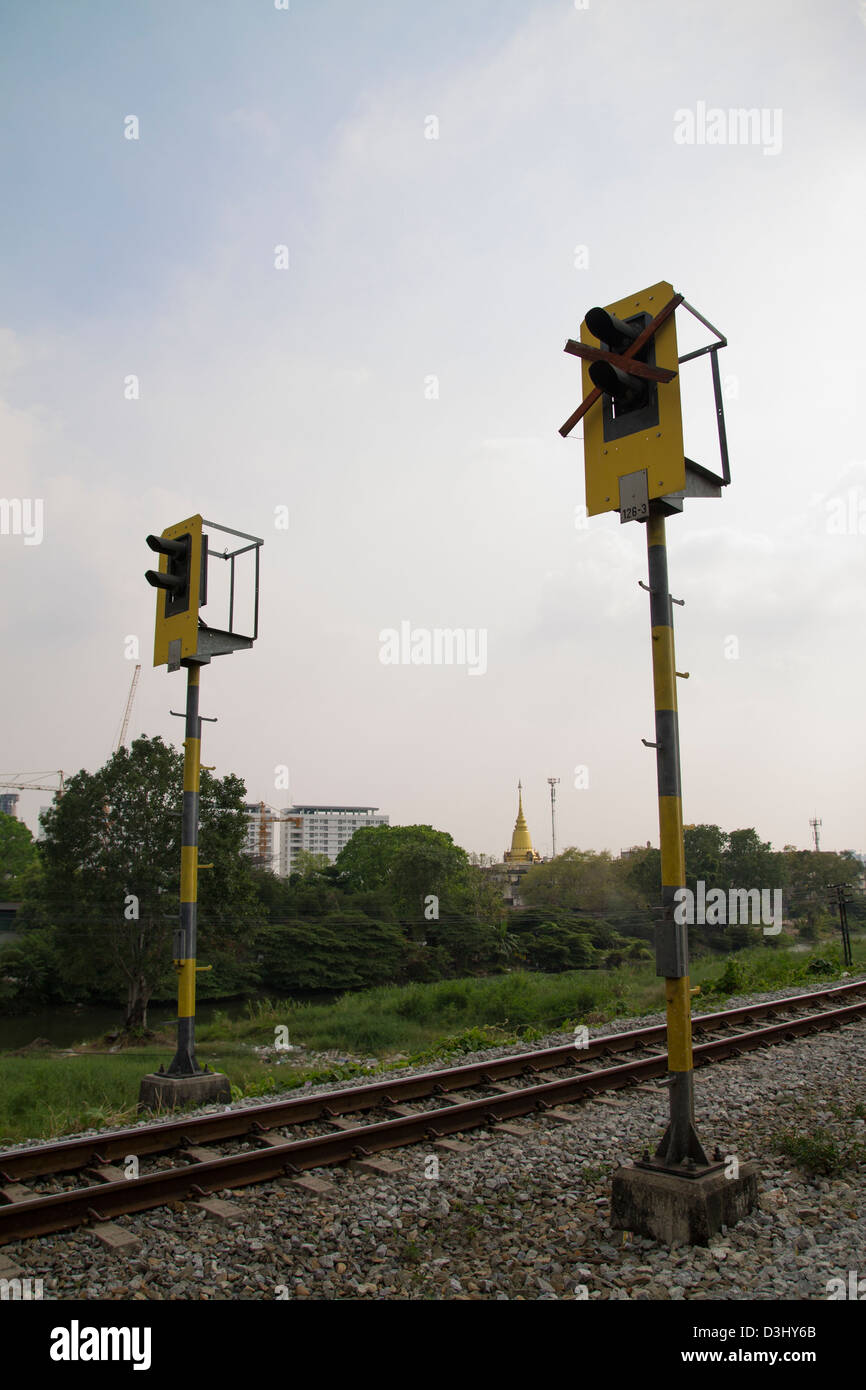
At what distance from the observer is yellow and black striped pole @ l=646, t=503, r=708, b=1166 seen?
507cm

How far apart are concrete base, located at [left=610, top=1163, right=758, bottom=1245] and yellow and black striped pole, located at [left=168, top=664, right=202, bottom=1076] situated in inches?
213

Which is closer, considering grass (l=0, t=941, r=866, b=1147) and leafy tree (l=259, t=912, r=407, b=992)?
grass (l=0, t=941, r=866, b=1147)

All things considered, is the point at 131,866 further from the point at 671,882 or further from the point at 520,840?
the point at 520,840

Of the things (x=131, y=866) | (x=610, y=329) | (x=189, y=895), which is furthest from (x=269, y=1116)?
(x=131, y=866)

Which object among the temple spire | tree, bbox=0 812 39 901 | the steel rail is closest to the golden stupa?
the temple spire

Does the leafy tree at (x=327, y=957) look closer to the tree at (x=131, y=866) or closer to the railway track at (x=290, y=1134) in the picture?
the tree at (x=131, y=866)

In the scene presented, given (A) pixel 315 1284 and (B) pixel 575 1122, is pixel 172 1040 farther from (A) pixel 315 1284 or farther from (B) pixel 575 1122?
(A) pixel 315 1284

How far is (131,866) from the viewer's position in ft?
112

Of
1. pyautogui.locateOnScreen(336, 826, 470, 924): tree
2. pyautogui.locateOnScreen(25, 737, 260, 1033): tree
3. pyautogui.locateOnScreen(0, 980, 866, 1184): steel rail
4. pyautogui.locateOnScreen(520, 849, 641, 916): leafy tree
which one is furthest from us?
pyautogui.locateOnScreen(520, 849, 641, 916): leafy tree

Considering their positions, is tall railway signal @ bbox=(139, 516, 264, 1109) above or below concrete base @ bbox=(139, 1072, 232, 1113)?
above

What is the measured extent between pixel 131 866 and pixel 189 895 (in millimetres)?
26813

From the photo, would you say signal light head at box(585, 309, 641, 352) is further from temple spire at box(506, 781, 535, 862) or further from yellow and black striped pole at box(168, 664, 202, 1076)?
temple spire at box(506, 781, 535, 862)

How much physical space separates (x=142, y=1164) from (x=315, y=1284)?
8.65 ft
